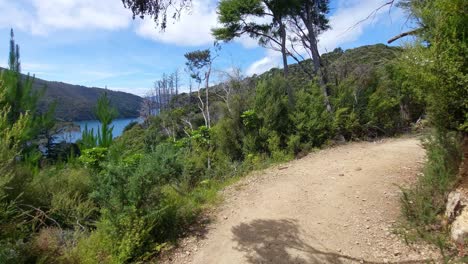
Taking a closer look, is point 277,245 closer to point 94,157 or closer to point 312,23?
point 94,157

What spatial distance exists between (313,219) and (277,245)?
84 centimetres

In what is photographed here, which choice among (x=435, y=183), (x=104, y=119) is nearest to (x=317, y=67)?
(x=104, y=119)

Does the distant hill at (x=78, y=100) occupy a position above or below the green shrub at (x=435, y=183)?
above

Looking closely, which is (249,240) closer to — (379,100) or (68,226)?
(68,226)

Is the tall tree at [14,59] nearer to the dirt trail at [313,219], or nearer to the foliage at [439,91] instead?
the dirt trail at [313,219]

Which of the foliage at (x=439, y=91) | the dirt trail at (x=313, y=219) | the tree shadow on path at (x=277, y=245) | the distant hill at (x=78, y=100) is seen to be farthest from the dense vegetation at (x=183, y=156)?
the distant hill at (x=78, y=100)

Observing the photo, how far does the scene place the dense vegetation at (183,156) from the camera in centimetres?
322

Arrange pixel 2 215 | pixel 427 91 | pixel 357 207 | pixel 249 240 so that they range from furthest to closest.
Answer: pixel 357 207
pixel 249 240
pixel 427 91
pixel 2 215

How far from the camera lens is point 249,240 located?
147 inches

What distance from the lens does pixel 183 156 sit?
17.7 ft

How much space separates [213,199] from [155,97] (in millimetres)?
31465

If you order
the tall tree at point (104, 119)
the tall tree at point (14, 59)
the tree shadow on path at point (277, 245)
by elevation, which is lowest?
the tree shadow on path at point (277, 245)

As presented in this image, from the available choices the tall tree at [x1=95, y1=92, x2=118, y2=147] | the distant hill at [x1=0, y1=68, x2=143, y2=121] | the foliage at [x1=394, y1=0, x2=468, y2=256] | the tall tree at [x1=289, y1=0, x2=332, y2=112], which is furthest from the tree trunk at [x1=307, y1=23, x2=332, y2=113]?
the distant hill at [x1=0, y1=68, x2=143, y2=121]

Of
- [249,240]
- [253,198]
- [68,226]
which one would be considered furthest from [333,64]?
[68,226]
